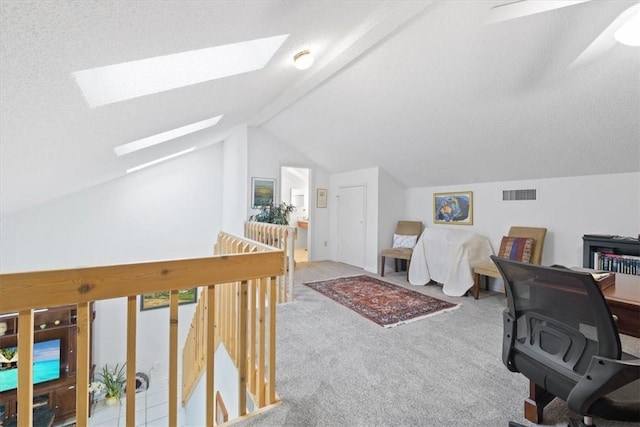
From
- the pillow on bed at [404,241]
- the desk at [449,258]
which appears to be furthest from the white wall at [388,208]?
the desk at [449,258]

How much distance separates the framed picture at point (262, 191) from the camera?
5238mm

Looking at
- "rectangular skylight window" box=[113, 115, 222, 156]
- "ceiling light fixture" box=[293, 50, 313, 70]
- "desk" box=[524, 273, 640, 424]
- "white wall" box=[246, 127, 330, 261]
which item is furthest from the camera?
"white wall" box=[246, 127, 330, 261]

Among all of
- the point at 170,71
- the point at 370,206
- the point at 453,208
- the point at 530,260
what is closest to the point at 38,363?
the point at 170,71

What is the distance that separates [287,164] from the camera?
5.73 meters

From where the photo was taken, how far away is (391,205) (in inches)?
208

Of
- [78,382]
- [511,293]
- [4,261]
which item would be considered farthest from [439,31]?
[4,261]

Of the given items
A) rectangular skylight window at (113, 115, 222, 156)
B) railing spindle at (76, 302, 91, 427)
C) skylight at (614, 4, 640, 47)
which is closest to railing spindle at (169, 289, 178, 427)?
railing spindle at (76, 302, 91, 427)

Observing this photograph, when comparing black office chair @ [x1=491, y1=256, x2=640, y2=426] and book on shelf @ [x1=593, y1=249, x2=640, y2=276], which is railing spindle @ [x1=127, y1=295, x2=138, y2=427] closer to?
black office chair @ [x1=491, y1=256, x2=640, y2=426]

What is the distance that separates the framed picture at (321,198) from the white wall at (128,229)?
2201mm

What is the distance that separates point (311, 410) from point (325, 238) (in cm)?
463

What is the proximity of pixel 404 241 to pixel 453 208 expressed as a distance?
100cm

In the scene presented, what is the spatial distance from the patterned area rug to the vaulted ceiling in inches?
82.1

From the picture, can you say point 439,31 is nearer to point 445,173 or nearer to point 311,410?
point 445,173

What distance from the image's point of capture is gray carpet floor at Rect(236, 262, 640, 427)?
60.2 inches
